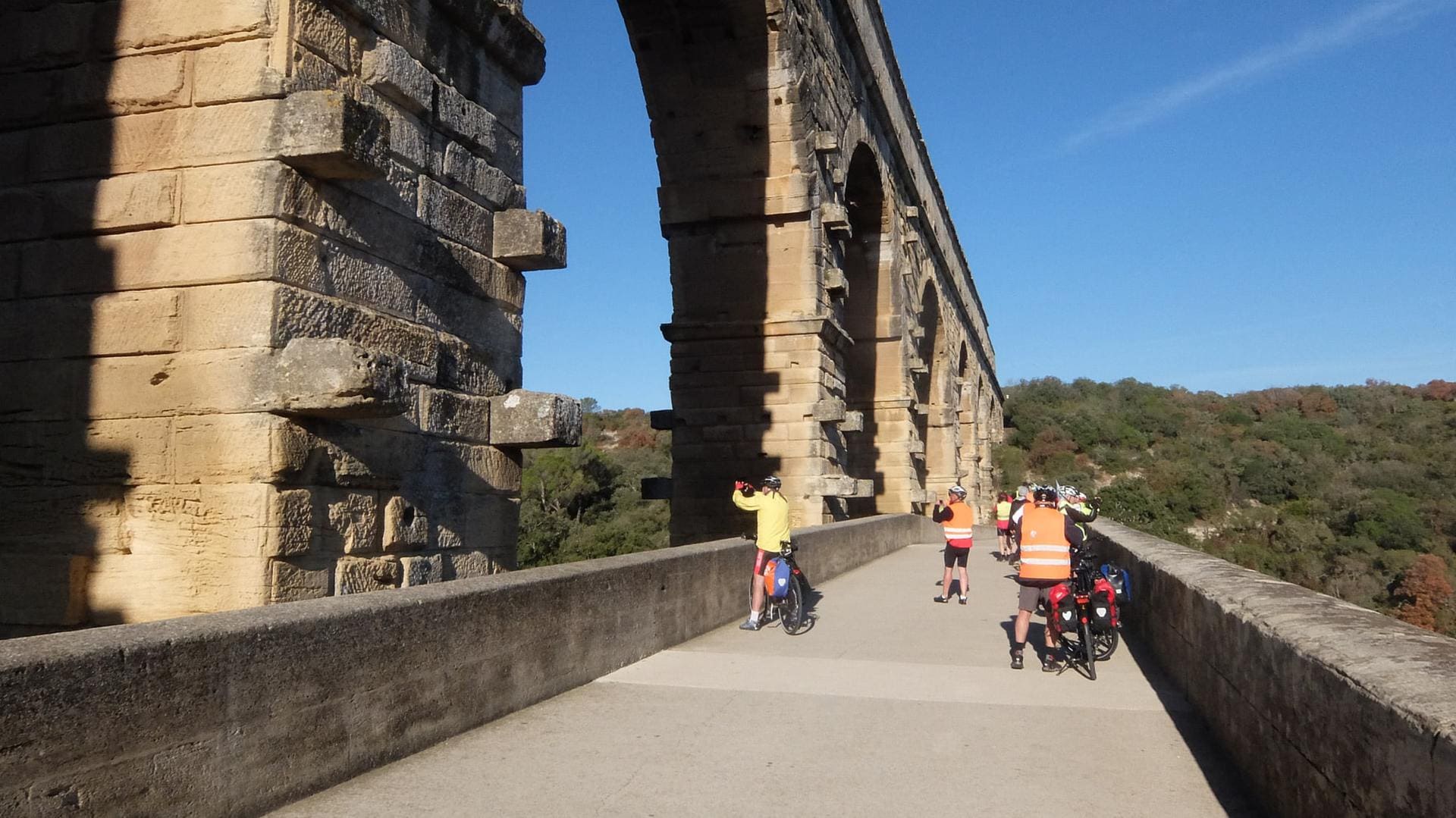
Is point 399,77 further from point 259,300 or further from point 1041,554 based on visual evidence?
point 1041,554

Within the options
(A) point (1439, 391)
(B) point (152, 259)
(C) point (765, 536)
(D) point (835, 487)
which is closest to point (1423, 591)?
(D) point (835, 487)

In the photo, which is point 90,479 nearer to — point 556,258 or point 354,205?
point 354,205

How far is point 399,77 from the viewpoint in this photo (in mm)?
4703

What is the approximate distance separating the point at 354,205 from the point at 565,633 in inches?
79.9

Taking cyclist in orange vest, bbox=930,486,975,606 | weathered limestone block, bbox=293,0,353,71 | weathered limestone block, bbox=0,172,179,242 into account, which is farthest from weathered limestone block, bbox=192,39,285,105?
cyclist in orange vest, bbox=930,486,975,606

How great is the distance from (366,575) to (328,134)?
1.75 m

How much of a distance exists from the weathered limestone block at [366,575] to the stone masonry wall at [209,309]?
0.5 inches

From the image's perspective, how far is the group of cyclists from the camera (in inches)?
238

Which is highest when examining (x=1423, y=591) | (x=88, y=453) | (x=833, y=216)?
(x=833, y=216)

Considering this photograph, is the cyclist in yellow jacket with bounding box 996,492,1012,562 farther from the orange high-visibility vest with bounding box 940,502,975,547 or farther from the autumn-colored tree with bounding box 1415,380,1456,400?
the autumn-colored tree with bounding box 1415,380,1456,400

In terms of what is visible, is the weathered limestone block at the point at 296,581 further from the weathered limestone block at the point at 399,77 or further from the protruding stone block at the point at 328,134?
the weathered limestone block at the point at 399,77

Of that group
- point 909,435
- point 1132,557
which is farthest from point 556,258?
point 909,435

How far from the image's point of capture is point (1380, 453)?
45.3 metres

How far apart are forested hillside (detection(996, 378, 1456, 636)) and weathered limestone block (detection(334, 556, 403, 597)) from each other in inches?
809
